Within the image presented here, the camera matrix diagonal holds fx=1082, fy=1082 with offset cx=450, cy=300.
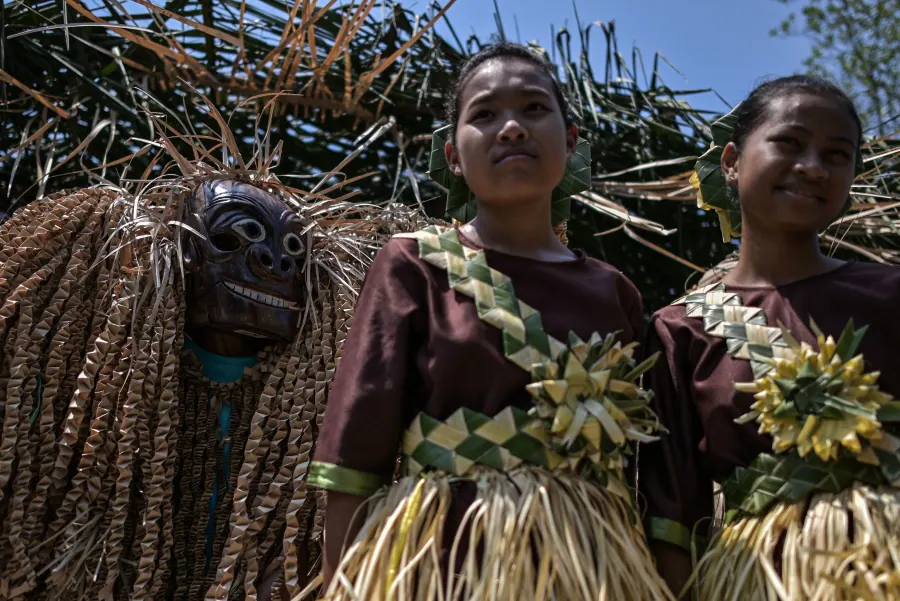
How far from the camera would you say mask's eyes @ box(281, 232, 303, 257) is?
8.87 ft

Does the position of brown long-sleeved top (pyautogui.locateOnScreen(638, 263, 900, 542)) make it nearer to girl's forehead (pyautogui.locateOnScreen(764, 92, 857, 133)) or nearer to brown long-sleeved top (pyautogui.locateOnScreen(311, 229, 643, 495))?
brown long-sleeved top (pyautogui.locateOnScreen(311, 229, 643, 495))

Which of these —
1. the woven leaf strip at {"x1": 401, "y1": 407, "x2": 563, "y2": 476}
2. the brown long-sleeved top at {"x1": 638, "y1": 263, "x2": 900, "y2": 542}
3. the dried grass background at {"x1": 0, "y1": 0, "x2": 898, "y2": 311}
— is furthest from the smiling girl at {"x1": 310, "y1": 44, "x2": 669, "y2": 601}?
the dried grass background at {"x1": 0, "y1": 0, "x2": 898, "y2": 311}

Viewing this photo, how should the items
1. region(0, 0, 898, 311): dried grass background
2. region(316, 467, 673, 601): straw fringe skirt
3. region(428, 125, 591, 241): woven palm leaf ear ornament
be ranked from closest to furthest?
region(316, 467, 673, 601): straw fringe skirt, region(428, 125, 591, 241): woven palm leaf ear ornament, region(0, 0, 898, 311): dried grass background

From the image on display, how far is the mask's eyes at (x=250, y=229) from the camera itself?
8.66 feet

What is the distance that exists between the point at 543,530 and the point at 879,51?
10.8m

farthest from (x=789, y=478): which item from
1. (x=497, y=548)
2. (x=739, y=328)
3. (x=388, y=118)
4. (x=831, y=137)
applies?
(x=388, y=118)

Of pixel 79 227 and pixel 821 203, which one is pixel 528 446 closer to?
pixel 821 203

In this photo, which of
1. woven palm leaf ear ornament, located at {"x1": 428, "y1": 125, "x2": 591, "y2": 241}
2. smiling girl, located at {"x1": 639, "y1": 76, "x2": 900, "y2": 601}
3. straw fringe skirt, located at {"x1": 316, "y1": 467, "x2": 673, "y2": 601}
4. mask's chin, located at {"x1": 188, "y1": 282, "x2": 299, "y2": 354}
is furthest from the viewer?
mask's chin, located at {"x1": 188, "y1": 282, "x2": 299, "y2": 354}

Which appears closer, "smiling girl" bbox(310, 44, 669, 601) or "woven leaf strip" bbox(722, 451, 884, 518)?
"smiling girl" bbox(310, 44, 669, 601)

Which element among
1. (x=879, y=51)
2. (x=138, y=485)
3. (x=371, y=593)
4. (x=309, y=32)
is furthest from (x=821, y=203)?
(x=879, y=51)

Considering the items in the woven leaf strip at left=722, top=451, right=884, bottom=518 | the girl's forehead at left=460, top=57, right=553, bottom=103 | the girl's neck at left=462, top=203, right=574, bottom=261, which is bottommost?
the woven leaf strip at left=722, top=451, right=884, bottom=518

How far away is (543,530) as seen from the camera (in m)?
1.77

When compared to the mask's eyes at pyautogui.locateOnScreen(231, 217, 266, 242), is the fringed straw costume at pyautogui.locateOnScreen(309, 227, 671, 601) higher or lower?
lower

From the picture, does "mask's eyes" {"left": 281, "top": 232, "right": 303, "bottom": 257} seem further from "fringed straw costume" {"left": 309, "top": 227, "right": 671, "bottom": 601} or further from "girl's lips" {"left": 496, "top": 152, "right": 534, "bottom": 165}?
"girl's lips" {"left": 496, "top": 152, "right": 534, "bottom": 165}
